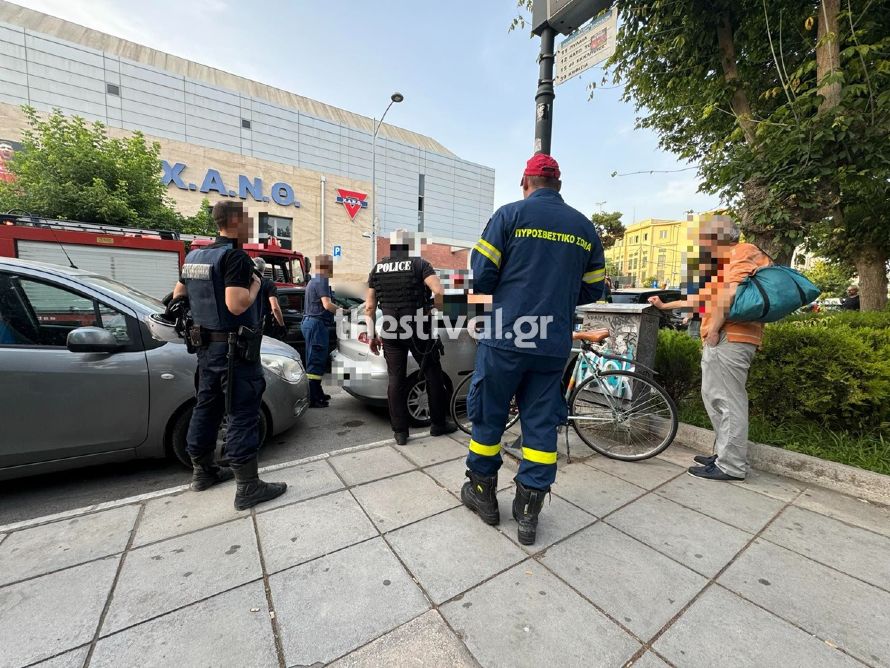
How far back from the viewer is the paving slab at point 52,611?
5.09 ft

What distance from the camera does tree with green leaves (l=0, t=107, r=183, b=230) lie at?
1150 cm

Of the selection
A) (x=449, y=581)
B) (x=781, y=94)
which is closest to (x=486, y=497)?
(x=449, y=581)

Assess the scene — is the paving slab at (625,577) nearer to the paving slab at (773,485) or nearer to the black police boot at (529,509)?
the black police boot at (529,509)

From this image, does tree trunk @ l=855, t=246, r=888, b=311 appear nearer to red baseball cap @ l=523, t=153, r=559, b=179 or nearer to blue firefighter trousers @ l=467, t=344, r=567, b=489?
red baseball cap @ l=523, t=153, r=559, b=179

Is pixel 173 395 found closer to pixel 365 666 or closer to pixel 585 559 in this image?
pixel 365 666

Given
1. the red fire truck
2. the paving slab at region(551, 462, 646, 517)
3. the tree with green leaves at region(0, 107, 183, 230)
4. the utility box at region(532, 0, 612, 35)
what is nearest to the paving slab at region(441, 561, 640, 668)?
the paving slab at region(551, 462, 646, 517)

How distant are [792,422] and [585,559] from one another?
8.50ft

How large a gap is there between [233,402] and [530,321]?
1.94m

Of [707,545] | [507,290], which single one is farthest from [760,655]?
[507,290]

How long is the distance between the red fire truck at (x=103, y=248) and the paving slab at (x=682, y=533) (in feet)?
22.7

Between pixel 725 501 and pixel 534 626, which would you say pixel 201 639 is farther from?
pixel 725 501

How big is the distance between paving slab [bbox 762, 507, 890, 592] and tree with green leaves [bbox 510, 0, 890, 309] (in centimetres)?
346

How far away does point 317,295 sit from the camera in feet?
17.0

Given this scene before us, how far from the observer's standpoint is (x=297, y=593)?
1827 millimetres
